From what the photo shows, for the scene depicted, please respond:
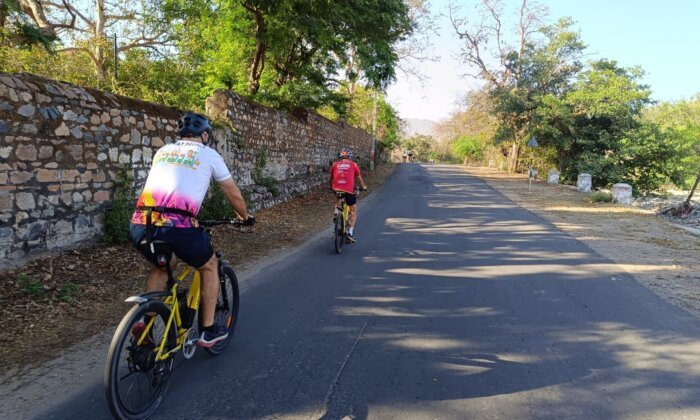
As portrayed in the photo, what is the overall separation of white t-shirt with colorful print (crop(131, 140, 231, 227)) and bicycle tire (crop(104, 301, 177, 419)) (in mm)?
602

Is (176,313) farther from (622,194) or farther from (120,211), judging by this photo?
(622,194)

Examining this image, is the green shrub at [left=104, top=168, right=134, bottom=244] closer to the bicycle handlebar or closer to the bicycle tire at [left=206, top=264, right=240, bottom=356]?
the bicycle tire at [left=206, top=264, right=240, bottom=356]

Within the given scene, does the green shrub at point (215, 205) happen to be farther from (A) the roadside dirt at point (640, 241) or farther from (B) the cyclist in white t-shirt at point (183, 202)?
(A) the roadside dirt at point (640, 241)

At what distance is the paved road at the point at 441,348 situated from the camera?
3.09 metres

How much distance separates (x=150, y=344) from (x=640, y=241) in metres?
10.4

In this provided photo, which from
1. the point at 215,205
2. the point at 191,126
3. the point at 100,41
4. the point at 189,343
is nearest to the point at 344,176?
the point at 215,205

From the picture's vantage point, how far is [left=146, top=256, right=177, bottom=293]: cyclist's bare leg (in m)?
3.27

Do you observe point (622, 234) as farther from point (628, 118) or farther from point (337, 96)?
point (628, 118)

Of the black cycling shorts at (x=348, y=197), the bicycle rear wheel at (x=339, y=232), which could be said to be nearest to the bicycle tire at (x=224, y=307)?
the bicycle rear wheel at (x=339, y=232)

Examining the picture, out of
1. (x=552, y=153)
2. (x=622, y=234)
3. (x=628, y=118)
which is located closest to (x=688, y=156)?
(x=628, y=118)

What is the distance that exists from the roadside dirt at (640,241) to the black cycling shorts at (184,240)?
5.64 m

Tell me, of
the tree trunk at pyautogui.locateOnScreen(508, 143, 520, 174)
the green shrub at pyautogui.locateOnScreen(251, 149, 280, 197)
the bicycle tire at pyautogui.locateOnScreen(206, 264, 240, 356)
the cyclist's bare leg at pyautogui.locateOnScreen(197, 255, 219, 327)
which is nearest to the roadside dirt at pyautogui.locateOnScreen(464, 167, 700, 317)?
the bicycle tire at pyautogui.locateOnScreen(206, 264, 240, 356)

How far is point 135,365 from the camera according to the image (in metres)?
2.82

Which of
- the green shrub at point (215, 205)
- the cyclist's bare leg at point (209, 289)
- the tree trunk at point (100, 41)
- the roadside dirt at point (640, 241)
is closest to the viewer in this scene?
the cyclist's bare leg at point (209, 289)
